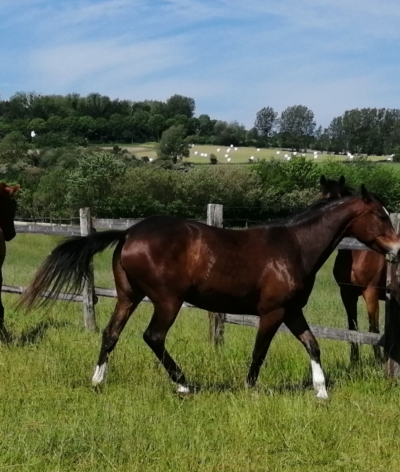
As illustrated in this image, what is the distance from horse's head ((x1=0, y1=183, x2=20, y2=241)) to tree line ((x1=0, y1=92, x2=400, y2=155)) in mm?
113219

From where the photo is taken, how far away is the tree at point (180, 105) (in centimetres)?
16343

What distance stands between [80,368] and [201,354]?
54.5 inches

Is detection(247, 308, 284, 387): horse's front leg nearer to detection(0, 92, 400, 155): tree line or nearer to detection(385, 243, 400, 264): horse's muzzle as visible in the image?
detection(385, 243, 400, 264): horse's muzzle

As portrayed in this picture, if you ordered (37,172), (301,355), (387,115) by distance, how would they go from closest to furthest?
(301,355) < (37,172) < (387,115)

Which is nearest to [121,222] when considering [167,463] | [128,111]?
[167,463]

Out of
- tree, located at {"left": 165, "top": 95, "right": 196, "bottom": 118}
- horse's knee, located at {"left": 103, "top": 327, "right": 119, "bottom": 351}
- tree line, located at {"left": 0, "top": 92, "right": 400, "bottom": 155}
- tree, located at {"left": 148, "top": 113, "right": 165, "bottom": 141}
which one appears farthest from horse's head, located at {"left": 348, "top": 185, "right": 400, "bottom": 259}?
tree, located at {"left": 165, "top": 95, "right": 196, "bottom": 118}

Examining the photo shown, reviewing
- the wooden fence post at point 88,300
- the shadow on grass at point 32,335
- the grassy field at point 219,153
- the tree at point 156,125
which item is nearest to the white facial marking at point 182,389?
the shadow on grass at point 32,335

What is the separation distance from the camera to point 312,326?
23.7 feet

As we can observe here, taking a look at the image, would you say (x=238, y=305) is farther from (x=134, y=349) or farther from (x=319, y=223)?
(x=134, y=349)

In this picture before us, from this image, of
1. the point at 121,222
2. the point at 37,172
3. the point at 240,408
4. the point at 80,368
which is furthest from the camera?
the point at 37,172

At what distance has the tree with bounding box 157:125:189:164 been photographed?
10888 centimetres

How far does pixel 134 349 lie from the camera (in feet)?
25.9

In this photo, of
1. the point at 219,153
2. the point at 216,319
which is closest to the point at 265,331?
the point at 216,319

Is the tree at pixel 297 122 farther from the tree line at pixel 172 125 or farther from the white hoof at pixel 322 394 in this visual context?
the white hoof at pixel 322 394
